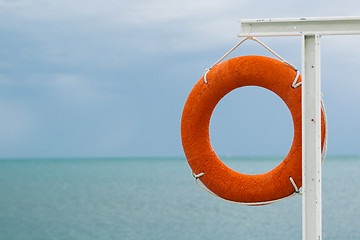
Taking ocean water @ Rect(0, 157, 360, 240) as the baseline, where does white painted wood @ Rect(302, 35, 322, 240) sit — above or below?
above

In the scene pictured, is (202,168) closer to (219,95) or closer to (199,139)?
(199,139)

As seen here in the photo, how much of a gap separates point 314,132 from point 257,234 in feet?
37.5

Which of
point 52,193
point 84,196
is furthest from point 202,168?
point 52,193

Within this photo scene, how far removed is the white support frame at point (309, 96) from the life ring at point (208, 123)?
0.35m

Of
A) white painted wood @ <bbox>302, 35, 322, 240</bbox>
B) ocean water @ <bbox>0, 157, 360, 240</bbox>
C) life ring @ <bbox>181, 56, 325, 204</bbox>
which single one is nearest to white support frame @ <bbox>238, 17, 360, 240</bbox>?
white painted wood @ <bbox>302, 35, 322, 240</bbox>

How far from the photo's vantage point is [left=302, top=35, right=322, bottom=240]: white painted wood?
9.30 ft

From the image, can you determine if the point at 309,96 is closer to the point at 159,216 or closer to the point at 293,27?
the point at 293,27

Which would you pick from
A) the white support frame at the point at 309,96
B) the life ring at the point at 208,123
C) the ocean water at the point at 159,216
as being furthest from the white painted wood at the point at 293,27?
the ocean water at the point at 159,216

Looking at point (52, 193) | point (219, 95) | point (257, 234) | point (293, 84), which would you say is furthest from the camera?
point (52, 193)

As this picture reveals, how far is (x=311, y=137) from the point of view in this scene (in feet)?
9.33

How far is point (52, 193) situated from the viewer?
25344 millimetres

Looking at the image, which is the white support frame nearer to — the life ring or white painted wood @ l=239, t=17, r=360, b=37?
white painted wood @ l=239, t=17, r=360, b=37

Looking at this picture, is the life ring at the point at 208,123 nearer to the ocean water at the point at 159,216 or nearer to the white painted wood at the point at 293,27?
the white painted wood at the point at 293,27

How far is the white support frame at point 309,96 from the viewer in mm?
2836
